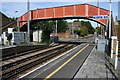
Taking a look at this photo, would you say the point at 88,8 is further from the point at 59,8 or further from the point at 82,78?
the point at 82,78

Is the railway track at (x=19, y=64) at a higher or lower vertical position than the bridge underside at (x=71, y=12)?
lower

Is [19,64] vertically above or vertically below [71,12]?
below

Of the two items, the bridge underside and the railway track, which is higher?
the bridge underside

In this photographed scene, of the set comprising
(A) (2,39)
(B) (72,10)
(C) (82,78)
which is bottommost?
(C) (82,78)

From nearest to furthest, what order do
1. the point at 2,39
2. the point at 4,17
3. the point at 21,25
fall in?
the point at 2,39 < the point at 21,25 < the point at 4,17

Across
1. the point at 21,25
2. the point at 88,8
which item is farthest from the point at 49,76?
the point at 21,25

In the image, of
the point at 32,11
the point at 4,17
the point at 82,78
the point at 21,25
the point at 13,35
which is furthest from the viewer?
the point at 4,17

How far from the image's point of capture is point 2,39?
22484 mm

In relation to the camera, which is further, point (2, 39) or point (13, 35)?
point (2, 39)

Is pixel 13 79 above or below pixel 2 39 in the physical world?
below

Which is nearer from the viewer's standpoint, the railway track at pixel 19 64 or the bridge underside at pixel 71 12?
the railway track at pixel 19 64

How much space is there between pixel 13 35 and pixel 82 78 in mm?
18158

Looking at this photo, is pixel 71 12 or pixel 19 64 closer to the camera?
pixel 19 64

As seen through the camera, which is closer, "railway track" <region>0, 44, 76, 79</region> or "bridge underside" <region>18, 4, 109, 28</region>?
"railway track" <region>0, 44, 76, 79</region>
